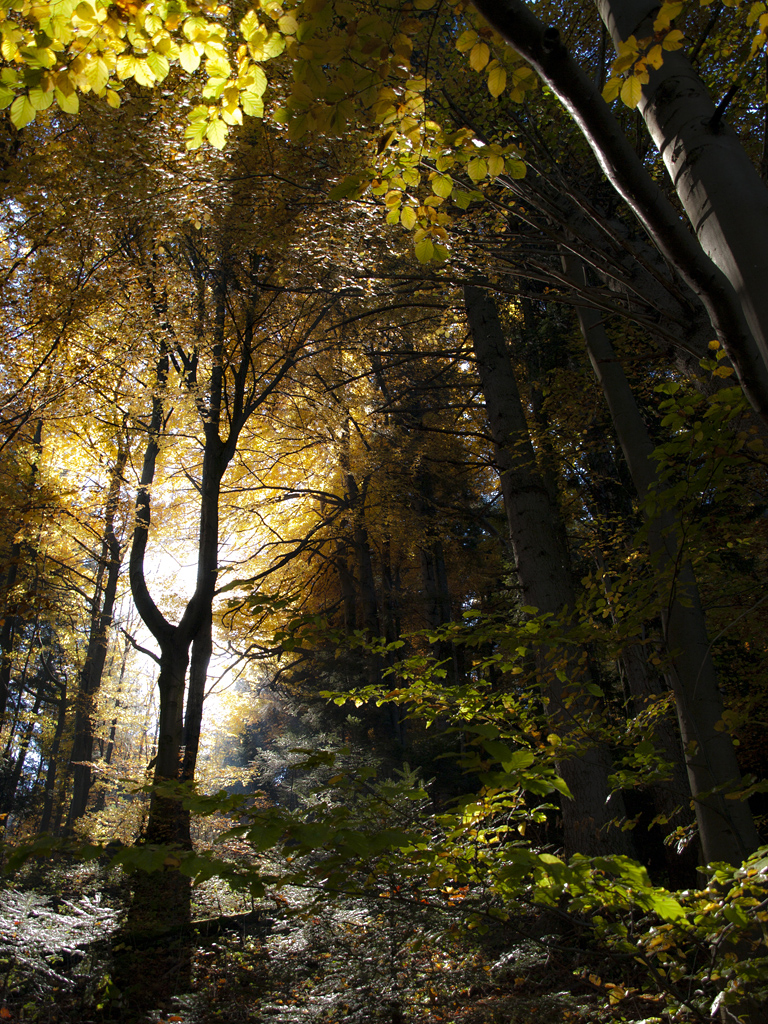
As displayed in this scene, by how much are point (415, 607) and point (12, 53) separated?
44.5 ft

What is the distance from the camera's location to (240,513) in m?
13.3

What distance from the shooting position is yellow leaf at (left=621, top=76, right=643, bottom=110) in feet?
5.21

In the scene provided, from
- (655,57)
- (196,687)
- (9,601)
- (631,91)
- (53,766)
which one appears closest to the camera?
(655,57)

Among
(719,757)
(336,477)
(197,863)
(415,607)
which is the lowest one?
(197,863)

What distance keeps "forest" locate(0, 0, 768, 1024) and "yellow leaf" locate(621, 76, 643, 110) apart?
1 centimetres

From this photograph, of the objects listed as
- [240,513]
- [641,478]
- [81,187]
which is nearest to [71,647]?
[240,513]

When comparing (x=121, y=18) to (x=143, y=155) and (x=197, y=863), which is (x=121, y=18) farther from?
(x=143, y=155)

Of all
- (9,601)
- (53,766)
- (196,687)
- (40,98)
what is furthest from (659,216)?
(53,766)

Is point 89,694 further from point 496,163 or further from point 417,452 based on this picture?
point 496,163

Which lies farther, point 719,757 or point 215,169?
point 215,169

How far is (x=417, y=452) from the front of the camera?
11.6 metres

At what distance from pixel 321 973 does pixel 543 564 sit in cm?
370

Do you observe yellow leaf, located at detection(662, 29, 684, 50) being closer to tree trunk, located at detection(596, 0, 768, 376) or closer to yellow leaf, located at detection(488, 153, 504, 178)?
tree trunk, located at detection(596, 0, 768, 376)

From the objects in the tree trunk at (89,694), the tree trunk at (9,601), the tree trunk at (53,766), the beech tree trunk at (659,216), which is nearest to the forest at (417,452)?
the beech tree trunk at (659,216)
